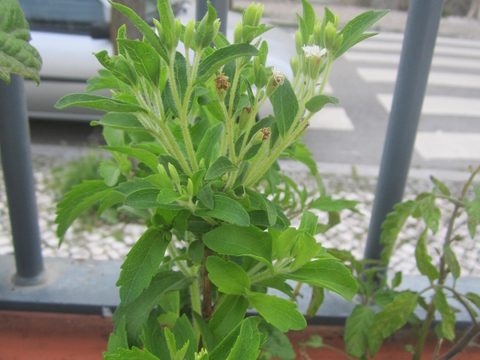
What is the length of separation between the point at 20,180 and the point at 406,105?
35.5 inches

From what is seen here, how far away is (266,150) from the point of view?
0.62m

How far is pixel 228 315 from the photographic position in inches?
24.7

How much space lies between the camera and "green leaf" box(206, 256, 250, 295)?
1.92 ft

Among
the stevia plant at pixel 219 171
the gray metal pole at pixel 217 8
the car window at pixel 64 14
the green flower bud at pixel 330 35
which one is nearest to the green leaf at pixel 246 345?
the stevia plant at pixel 219 171

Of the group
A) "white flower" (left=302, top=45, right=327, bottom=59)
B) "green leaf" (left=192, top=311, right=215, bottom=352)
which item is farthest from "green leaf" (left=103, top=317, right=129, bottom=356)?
"white flower" (left=302, top=45, right=327, bottom=59)

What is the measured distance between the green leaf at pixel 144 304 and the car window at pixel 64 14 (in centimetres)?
318

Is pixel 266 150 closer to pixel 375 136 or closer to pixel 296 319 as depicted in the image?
pixel 296 319

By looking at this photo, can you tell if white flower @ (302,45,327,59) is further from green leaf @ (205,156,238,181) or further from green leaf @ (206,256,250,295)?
green leaf @ (206,256,250,295)

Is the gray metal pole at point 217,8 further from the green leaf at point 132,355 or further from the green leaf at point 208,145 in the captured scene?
the green leaf at point 132,355

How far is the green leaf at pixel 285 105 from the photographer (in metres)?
0.57

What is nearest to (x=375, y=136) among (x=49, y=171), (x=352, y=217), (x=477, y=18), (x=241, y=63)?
(x=352, y=217)

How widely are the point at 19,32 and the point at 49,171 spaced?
2091mm

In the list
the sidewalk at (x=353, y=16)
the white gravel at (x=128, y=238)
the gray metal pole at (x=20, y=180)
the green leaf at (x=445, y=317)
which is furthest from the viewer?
the sidewalk at (x=353, y=16)

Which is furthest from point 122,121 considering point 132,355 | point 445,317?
point 445,317
